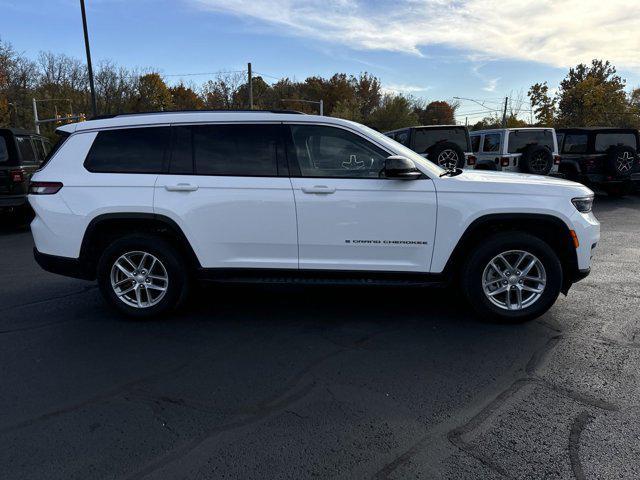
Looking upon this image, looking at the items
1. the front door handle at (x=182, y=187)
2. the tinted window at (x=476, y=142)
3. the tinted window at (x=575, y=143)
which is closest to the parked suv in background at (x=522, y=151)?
the tinted window at (x=476, y=142)

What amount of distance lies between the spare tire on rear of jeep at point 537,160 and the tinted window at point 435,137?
165cm

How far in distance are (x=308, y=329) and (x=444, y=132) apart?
8779 mm

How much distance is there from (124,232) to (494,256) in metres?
3.48

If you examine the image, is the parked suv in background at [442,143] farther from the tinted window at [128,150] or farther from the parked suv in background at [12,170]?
the parked suv in background at [12,170]

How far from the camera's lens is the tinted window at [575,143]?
42.2 ft

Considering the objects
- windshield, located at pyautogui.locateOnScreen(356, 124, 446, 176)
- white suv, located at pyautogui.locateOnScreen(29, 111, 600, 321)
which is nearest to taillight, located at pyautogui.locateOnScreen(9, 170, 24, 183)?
white suv, located at pyautogui.locateOnScreen(29, 111, 600, 321)

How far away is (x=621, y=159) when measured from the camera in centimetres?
1199

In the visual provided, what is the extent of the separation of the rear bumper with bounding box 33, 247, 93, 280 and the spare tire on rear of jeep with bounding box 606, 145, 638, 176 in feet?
41.8

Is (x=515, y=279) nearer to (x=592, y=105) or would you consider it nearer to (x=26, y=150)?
(x=26, y=150)

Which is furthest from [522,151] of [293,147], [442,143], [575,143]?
[293,147]

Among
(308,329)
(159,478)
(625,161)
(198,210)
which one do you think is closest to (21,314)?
(198,210)

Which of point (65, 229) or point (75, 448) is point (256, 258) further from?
point (75, 448)

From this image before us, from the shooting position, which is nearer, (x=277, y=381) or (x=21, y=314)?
(x=277, y=381)

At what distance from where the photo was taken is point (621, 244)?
7648 mm
